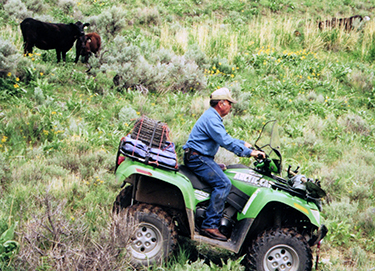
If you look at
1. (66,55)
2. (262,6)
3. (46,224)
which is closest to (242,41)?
(66,55)

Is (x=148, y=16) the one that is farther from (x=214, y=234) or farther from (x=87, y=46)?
(x=214, y=234)

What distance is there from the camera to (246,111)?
9.27m

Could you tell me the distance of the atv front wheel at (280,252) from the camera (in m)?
4.22

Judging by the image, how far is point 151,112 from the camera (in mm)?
8383

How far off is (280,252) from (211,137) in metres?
1.51

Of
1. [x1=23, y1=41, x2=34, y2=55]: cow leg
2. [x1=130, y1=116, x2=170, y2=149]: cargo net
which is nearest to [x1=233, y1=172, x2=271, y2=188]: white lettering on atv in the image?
[x1=130, y1=116, x2=170, y2=149]: cargo net

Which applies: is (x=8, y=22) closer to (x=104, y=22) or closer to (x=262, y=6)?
(x=104, y=22)

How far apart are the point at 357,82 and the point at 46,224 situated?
10.2 metres

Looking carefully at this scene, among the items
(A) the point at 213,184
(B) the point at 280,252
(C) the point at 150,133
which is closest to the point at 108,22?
(C) the point at 150,133

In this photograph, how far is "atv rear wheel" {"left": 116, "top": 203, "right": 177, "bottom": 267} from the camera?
416cm

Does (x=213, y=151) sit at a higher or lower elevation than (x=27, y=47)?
higher

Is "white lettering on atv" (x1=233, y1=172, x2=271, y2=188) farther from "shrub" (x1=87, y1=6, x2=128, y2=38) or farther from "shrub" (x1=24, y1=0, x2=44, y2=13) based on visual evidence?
"shrub" (x1=24, y1=0, x2=44, y2=13)

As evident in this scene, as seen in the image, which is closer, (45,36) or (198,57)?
(45,36)

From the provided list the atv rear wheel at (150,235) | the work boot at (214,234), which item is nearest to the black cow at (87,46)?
the atv rear wheel at (150,235)
